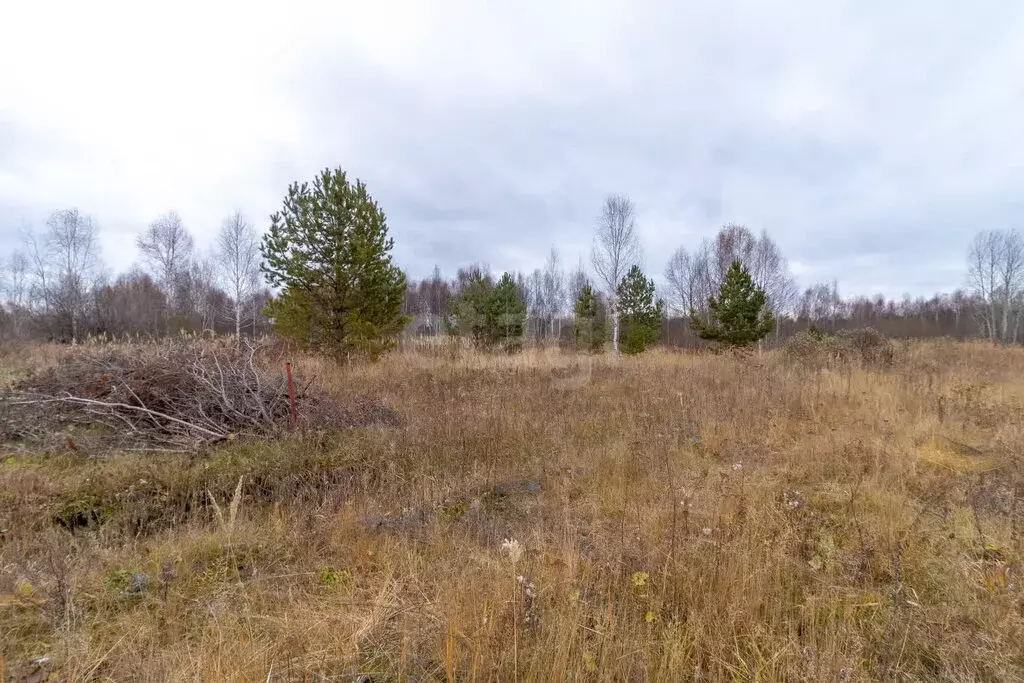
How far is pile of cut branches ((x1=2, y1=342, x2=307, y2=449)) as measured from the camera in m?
5.36

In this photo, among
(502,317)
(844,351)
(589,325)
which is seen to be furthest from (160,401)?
(589,325)

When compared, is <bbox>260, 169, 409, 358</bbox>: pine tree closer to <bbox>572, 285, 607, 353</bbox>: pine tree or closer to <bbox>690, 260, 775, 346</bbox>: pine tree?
<bbox>572, 285, 607, 353</bbox>: pine tree

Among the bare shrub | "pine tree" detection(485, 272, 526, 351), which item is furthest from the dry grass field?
"pine tree" detection(485, 272, 526, 351)

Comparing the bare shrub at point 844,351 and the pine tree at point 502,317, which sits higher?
the pine tree at point 502,317

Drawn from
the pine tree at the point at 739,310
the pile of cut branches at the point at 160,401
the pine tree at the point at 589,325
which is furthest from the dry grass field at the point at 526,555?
the pine tree at the point at 589,325

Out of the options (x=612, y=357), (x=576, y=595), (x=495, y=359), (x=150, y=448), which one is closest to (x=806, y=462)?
(x=576, y=595)

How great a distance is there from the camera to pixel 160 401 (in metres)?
6.01

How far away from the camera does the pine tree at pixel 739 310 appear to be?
1877cm

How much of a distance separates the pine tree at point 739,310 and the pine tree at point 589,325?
17.6ft

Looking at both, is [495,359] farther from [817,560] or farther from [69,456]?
[817,560]

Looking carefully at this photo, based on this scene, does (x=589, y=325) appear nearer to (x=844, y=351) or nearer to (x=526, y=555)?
(x=844, y=351)

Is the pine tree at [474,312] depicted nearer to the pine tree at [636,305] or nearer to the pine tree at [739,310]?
the pine tree at [636,305]

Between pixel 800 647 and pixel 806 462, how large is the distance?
339 cm

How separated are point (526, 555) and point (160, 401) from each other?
601 cm
